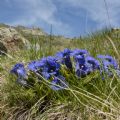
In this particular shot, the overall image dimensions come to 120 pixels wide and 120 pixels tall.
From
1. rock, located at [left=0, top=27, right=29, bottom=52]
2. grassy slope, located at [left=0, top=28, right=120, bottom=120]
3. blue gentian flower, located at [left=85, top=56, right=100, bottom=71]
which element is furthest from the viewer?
rock, located at [left=0, top=27, right=29, bottom=52]

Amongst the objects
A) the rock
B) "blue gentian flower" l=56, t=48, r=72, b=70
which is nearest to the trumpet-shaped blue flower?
"blue gentian flower" l=56, t=48, r=72, b=70

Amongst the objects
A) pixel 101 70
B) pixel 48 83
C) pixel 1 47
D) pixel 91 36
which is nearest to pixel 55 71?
pixel 48 83

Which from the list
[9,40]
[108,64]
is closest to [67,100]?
[108,64]

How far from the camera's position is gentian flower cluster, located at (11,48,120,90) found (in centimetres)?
399

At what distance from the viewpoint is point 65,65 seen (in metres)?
4.11

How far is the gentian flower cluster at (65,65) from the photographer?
3992 mm

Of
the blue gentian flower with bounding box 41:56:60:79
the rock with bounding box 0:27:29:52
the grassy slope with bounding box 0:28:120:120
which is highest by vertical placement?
the blue gentian flower with bounding box 41:56:60:79

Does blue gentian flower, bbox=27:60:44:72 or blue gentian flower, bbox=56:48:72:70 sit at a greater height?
blue gentian flower, bbox=56:48:72:70

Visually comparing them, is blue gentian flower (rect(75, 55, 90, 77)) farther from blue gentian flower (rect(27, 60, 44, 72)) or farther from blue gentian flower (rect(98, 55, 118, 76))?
blue gentian flower (rect(27, 60, 44, 72))

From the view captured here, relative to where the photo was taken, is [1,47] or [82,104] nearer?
[82,104]

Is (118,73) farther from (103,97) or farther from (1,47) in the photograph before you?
→ (1,47)

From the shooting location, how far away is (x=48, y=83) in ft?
12.9

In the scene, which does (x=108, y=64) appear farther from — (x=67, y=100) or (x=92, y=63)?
(x=67, y=100)

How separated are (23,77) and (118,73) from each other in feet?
2.87
